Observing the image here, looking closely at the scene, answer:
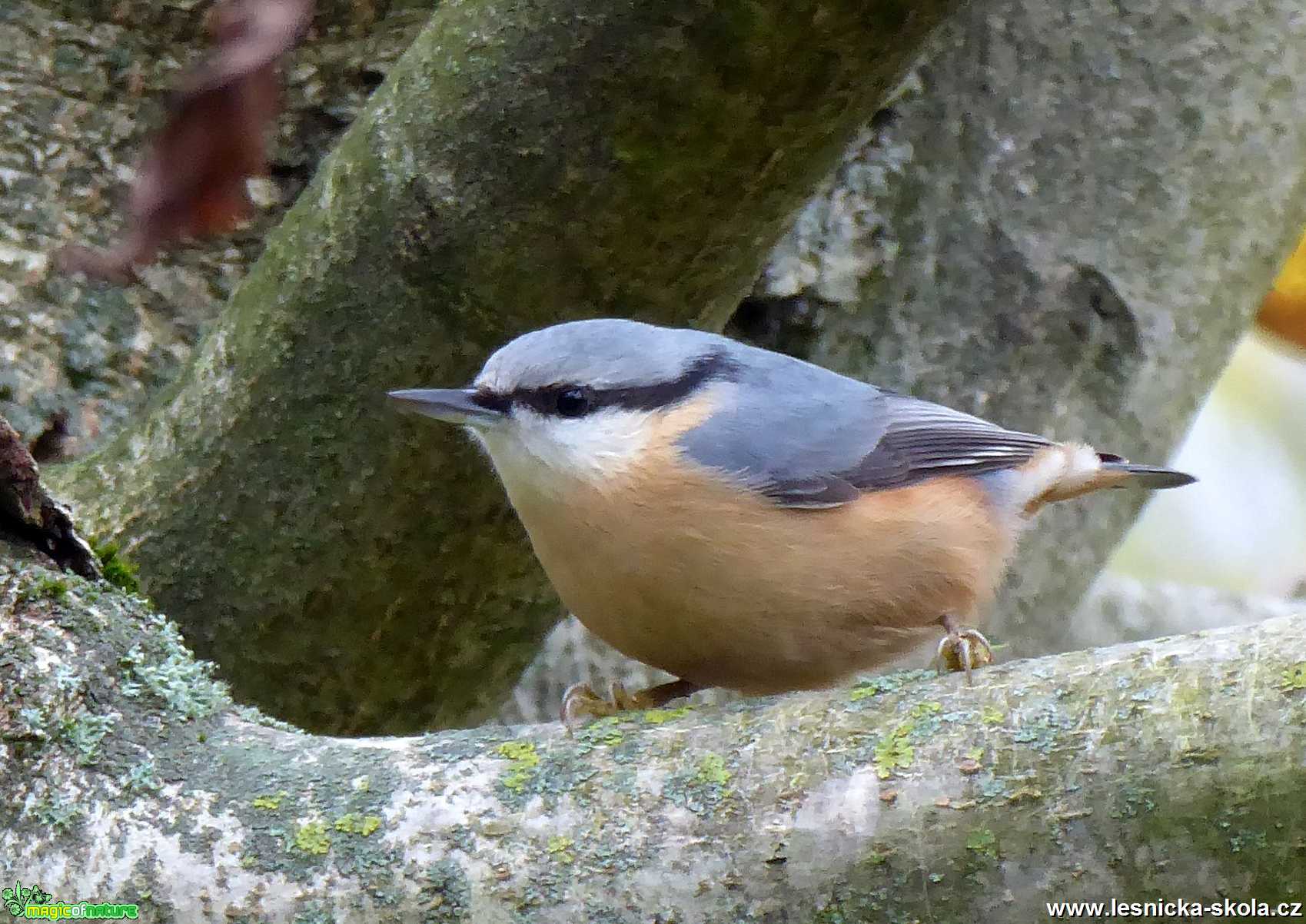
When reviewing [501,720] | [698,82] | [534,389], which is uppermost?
[698,82]

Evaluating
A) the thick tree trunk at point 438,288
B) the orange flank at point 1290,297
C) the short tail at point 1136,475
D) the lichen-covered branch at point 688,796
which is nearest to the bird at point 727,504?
the thick tree trunk at point 438,288

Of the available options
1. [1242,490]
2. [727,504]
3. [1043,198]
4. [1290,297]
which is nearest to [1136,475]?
[1043,198]

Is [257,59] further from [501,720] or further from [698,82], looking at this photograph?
[501,720]

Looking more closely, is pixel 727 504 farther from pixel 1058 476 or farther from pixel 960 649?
pixel 1058 476

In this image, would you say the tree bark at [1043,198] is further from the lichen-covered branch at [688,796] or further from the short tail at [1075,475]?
the lichen-covered branch at [688,796]

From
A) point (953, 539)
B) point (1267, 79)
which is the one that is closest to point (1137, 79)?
point (1267, 79)

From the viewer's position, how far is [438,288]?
1753 mm

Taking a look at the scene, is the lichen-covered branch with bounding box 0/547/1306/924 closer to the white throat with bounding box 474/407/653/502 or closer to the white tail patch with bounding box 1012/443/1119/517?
the white throat with bounding box 474/407/653/502

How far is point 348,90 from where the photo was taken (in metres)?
2.37

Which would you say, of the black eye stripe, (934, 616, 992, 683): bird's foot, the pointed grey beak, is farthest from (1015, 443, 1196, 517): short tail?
the pointed grey beak

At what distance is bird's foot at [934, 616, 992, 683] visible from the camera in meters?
1.68

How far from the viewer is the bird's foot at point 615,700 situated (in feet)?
5.70

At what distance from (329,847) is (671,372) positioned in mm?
873

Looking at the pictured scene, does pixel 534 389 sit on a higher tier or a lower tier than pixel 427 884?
higher
